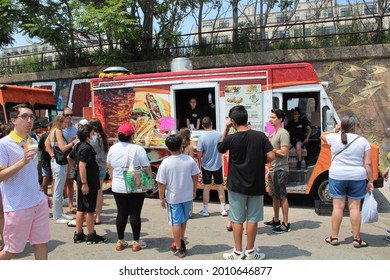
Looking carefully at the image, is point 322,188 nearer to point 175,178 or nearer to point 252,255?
Result: point 252,255

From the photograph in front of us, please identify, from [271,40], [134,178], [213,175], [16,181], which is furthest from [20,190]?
[271,40]

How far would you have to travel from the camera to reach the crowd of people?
11.0 ft

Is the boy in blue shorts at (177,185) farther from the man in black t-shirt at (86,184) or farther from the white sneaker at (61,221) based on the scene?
the white sneaker at (61,221)

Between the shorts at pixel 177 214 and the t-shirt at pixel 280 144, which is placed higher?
the t-shirt at pixel 280 144

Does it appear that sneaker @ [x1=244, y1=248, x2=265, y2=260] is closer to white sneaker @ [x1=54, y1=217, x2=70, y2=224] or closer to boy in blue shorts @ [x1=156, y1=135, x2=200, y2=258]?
boy in blue shorts @ [x1=156, y1=135, x2=200, y2=258]

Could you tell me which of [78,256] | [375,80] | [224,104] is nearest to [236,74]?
[224,104]

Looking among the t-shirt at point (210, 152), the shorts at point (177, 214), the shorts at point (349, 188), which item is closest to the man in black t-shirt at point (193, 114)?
the t-shirt at point (210, 152)

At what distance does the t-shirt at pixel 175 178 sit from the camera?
452 cm

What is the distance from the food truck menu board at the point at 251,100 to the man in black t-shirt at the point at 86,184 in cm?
307

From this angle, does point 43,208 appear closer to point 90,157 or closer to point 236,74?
point 90,157

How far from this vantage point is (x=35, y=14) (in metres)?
13.0

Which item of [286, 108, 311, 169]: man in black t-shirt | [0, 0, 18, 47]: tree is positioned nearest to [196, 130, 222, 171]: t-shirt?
[286, 108, 311, 169]: man in black t-shirt

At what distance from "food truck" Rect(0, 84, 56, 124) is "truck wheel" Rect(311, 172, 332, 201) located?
359 inches

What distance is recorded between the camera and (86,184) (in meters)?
4.98
